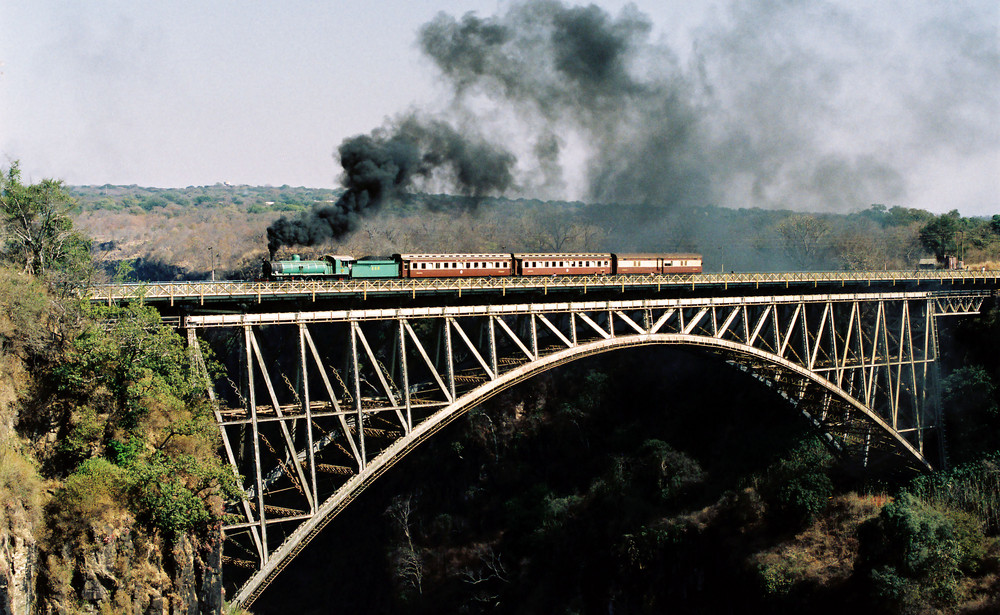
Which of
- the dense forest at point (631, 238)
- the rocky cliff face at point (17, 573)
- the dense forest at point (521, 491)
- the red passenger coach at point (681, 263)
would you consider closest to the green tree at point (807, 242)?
the dense forest at point (631, 238)

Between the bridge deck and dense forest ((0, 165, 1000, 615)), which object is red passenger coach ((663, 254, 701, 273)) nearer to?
the bridge deck

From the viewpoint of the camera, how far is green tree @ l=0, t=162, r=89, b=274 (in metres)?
25.5

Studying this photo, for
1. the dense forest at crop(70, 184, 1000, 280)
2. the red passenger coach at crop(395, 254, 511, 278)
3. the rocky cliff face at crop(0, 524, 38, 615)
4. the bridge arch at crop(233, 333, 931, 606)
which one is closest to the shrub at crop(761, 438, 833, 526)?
the bridge arch at crop(233, 333, 931, 606)

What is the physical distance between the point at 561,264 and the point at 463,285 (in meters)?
9.66

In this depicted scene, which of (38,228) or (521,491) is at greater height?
(38,228)

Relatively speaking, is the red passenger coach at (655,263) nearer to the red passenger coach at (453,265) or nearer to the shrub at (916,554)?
the red passenger coach at (453,265)

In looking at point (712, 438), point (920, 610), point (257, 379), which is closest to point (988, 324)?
point (712, 438)

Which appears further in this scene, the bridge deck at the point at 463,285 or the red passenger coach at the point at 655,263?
the red passenger coach at the point at 655,263

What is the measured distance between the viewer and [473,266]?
37688 millimetres

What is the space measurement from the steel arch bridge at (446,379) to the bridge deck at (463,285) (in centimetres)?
98

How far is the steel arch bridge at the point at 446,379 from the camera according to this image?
26.8 m

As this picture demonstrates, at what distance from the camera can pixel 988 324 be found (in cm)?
5075

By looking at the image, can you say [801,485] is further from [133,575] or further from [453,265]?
[133,575]

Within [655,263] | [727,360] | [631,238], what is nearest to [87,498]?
[655,263]
